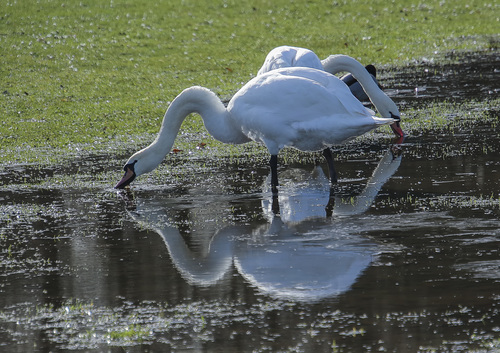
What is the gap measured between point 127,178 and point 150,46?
46.5ft

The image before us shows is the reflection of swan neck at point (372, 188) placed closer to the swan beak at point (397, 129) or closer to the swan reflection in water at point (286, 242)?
the swan reflection in water at point (286, 242)

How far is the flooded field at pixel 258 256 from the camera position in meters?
5.38

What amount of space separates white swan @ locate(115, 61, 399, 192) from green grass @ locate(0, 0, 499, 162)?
3.04 m

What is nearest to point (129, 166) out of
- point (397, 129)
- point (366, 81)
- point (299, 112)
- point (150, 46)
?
point (299, 112)

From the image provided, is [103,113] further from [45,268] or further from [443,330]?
[443,330]

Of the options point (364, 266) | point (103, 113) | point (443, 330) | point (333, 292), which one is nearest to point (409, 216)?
point (364, 266)

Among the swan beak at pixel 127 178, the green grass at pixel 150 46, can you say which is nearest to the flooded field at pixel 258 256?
the swan beak at pixel 127 178

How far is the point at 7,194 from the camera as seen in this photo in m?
10.2

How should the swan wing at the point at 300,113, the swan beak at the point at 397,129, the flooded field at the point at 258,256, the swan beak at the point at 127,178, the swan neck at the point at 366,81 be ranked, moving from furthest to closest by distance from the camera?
the swan beak at the point at 397,129 < the swan neck at the point at 366,81 < the swan beak at the point at 127,178 < the swan wing at the point at 300,113 < the flooded field at the point at 258,256

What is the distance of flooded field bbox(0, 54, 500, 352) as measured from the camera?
5.38 metres

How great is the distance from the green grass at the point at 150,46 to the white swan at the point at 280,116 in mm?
3038

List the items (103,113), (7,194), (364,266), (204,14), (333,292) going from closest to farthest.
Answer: (333,292)
(364,266)
(7,194)
(103,113)
(204,14)

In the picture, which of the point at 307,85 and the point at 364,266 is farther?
the point at 307,85

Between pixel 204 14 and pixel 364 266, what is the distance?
23.0 metres
